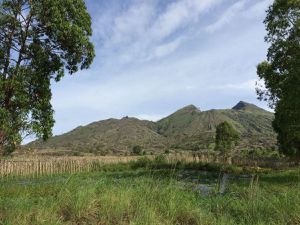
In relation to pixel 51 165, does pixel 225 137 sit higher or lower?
higher

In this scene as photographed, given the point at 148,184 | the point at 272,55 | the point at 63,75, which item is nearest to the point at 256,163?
the point at 272,55

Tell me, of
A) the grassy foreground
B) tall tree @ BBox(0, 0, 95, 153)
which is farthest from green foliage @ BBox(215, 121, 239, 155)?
the grassy foreground

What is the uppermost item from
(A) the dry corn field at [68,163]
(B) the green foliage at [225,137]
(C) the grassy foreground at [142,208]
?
(B) the green foliage at [225,137]

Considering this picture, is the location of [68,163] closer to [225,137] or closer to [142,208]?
[142,208]

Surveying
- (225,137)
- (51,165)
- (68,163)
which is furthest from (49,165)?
(225,137)

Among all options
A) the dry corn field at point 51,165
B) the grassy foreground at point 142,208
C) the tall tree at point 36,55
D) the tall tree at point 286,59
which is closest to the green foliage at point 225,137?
the dry corn field at point 51,165

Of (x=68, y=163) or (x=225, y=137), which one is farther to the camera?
(x=225, y=137)

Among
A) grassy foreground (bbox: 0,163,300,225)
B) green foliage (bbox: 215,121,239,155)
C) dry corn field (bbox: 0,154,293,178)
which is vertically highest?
green foliage (bbox: 215,121,239,155)

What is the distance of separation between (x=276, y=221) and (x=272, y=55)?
19.7 m

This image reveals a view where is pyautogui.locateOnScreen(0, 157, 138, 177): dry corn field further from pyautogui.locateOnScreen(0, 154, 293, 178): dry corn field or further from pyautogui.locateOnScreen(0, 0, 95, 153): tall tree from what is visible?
pyautogui.locateOnScreen(0, 0, 95, 153): tall tree

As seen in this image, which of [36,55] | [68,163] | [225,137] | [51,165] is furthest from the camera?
[225,137]

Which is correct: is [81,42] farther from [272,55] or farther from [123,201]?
[272,55]

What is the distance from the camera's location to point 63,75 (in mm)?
18625

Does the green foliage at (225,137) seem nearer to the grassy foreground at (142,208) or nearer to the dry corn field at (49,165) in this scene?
the dry corn field at (49,165)
